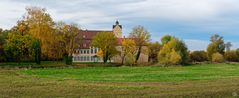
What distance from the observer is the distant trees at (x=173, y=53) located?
113750mm

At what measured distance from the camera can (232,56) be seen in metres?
148

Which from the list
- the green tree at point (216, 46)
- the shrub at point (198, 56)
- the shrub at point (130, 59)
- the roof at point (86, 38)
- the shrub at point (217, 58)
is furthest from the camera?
the green tree at point (216, 46)

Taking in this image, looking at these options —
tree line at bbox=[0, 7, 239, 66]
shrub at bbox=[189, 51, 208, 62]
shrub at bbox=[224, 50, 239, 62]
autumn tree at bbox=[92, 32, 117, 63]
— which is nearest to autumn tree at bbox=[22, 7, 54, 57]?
tree line at bbox=[0, 7, 239, 66]

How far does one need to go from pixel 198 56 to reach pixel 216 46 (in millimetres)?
8796

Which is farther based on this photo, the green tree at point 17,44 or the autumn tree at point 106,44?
the autumn tree at point 106,44

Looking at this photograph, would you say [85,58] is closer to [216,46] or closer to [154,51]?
[154,51]

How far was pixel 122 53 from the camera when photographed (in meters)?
123

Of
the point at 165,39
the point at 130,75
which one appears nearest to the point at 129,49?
the point at 165,39

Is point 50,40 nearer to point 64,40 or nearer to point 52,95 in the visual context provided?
Answer: point 64,40

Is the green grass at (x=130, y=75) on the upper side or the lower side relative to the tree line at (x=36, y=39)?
lower

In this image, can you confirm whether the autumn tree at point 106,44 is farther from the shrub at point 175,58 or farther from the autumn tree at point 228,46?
the autumn tree at point 228,46

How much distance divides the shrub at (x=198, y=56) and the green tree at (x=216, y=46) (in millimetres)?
1613

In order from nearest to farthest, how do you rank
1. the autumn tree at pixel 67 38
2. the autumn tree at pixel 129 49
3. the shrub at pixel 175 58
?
the autumn tree at pixel 67 38 < the shrub at pixel 175 58 < the autumn tree at pixel 129 49

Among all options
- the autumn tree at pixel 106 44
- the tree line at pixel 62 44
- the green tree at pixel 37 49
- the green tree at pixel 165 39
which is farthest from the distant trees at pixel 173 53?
the green tree at pixel 37 49
